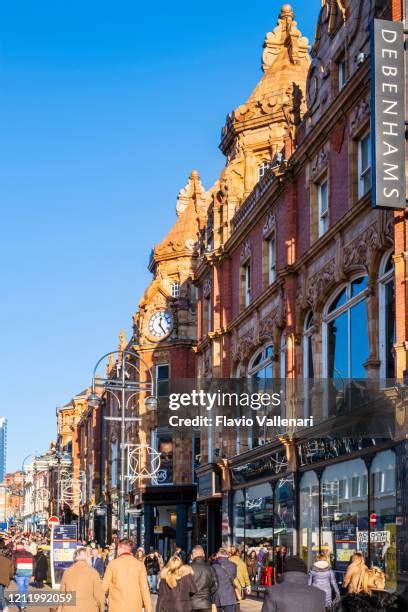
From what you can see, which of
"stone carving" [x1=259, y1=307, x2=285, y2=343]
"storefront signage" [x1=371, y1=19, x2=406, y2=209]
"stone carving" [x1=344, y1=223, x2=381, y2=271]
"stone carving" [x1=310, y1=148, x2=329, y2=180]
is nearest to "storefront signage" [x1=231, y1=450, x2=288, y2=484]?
"stone carving" [x1=259, y1=307, x2=285, y2=343]

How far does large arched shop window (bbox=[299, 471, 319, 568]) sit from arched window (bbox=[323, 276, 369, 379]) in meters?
3.15

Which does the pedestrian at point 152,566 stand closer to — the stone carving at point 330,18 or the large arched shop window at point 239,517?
the large arched shop window at point 239,517

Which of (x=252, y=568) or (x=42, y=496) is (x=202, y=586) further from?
(x=42, y=496)

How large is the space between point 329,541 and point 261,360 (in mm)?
9746

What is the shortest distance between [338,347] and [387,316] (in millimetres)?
4225

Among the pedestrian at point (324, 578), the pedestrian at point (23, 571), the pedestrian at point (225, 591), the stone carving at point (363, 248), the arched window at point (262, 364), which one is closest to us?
the pedestrian at point (324, 578)

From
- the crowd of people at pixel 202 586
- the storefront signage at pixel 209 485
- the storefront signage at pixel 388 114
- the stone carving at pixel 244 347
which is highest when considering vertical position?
the storefront signage at pixel 388 114

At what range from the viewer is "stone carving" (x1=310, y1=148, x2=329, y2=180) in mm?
29984

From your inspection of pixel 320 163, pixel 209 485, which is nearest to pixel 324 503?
pixel 320 163

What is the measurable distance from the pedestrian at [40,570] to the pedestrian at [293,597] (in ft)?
98.2

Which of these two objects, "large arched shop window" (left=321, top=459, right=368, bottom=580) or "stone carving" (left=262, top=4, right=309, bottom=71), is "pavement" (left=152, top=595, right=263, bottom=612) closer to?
"large arched shop window" (left=321, top=459, right=368, bottom=580)

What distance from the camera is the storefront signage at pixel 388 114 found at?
73.9 feet

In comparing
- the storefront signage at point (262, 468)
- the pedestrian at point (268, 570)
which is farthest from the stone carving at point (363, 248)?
the pedestrian at point (268, 570)

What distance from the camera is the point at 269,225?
36.2m
